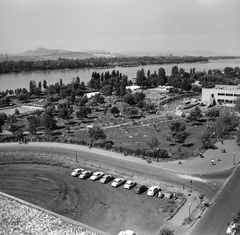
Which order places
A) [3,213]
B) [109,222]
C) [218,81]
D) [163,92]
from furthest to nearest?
[218,81] → [163,92] → [3,213] → [109,222]

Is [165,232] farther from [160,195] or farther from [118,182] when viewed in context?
[118,182]

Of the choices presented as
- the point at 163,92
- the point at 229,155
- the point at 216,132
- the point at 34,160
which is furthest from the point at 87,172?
the point at 163,92

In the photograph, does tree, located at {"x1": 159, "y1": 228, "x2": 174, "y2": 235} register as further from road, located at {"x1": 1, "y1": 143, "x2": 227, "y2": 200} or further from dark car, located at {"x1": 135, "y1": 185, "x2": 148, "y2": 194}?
road, located at {"x1": 1, "y1": 143, "x2": 227, "y2": 200}

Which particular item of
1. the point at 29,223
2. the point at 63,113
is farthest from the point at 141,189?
the point at 63,113

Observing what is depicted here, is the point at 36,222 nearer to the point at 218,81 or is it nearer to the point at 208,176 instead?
the point at 208,176

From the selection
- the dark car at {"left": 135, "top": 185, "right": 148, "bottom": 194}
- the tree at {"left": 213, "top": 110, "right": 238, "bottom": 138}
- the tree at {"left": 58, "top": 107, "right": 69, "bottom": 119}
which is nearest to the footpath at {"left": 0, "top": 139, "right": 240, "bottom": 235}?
the tree at {"left": 213, "top": 110, "right": 238, "bottom": 138}

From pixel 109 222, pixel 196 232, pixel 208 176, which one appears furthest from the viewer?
pixel 208 176

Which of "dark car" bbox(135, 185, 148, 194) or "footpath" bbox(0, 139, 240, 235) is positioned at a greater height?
"footpath" bbox(0, 139, 240, 235)

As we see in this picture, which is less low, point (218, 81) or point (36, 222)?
point (218, 81)
